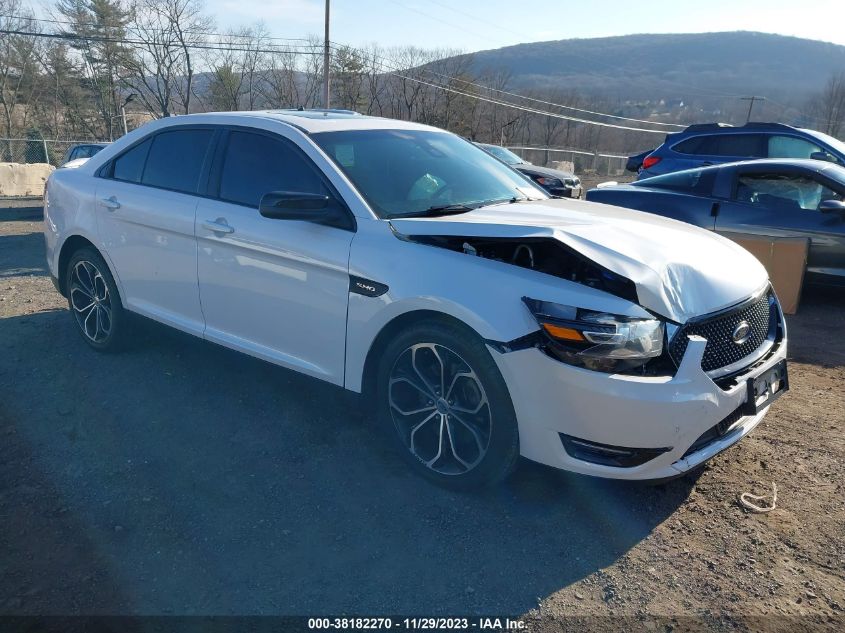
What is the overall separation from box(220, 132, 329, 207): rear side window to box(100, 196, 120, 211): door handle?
1.05m

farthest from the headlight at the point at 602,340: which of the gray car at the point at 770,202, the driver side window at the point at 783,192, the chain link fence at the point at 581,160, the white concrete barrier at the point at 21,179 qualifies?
the chain link fence at the point at 581,160

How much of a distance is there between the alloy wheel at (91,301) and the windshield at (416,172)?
7.43ft

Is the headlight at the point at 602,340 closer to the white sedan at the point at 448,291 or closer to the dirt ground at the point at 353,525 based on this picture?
the white sedan at the point at 448,291

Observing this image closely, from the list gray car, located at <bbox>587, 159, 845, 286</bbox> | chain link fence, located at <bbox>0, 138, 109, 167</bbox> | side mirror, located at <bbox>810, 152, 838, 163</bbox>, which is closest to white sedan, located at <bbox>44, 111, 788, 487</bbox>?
gray car, located at <bbox>587, 159, 845, 286</bbox>

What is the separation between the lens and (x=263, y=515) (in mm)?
3041

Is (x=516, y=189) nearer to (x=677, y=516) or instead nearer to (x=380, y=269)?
(x=380, y=269)

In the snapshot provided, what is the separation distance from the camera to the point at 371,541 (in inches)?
113

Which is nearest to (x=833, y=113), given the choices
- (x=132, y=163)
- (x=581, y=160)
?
(x=581, y=160)

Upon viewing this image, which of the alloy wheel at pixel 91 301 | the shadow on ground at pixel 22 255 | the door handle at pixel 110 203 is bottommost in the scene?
the shadow on ground at pixel 22 255

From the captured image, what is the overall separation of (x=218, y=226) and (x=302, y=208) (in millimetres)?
847

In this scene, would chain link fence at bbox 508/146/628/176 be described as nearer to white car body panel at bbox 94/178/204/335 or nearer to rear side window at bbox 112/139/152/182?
rear side window at bbox 112/139/152/182

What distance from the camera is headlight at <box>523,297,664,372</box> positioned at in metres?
2.66

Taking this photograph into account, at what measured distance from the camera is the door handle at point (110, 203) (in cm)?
460

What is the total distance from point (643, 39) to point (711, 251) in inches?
8394
